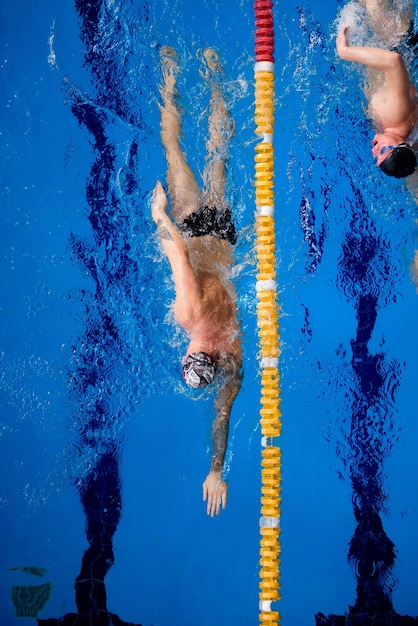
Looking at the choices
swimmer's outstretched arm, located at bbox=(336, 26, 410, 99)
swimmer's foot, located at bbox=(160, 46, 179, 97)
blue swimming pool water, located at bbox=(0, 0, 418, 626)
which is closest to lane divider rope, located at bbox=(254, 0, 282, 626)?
blue swimming pool water, located at bbox=(0, 0, 418, 626)

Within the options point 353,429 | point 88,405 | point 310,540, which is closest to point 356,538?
point 310,540

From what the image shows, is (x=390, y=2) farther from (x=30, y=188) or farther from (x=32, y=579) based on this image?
(x=32, y=579)

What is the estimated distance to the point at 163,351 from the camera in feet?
12.8

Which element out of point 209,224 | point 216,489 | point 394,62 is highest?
point 394,62

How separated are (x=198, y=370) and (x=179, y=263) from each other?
50 centimetres

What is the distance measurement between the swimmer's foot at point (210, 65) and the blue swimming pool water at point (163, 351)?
0.27 feet

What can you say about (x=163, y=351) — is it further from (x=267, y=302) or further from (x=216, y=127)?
(x=216, y=127)

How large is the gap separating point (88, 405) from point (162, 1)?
2515 millimetres

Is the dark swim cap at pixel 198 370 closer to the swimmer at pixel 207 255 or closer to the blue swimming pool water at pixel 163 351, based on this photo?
the swimmer at pixel 207 255

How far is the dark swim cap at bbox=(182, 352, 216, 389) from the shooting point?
2646mm

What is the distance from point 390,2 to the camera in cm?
310

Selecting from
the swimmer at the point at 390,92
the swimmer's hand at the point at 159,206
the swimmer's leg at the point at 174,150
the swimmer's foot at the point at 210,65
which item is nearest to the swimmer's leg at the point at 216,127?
the swimmer's foot at the point at 210,65

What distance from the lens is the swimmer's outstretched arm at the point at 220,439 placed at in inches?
125

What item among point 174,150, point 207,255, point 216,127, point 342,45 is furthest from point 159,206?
point 342,45
